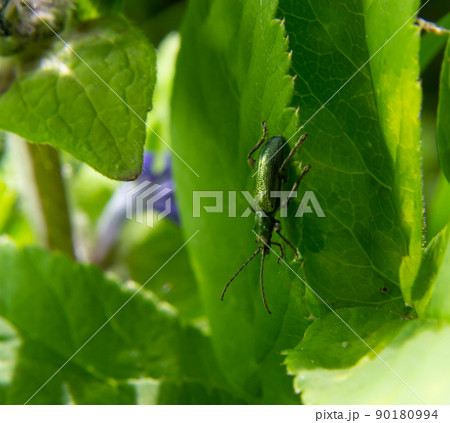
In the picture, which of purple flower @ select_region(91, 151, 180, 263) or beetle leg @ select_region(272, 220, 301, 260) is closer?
beetle leg @ select_region(272, 220, 301, 260)

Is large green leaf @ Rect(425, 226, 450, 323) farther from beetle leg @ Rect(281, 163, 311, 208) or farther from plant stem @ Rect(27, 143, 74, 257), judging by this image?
plant stem @ Rect(27, 143, 74, 257)

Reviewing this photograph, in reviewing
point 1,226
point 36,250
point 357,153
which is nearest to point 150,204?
point 1,226

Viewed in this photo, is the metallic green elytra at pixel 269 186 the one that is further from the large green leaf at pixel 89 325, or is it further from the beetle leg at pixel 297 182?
the large green leaf at pixel 89 325

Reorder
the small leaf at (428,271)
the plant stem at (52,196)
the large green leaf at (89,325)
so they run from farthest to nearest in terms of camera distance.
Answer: the plant stem at (52,196) < the large green leaf at (89,325) < the small leaf at (428,271)

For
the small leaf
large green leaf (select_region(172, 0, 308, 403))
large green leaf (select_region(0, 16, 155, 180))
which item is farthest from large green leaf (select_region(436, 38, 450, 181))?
large green leaf (select_region(0, 16, 155, 180))

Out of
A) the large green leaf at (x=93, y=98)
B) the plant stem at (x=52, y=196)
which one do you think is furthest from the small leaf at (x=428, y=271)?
the plant stem at (x=52, y=196)

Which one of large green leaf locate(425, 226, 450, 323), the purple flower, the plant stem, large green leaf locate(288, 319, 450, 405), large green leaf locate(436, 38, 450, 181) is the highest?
large green leaf locate(436, 38, 450, 181)
